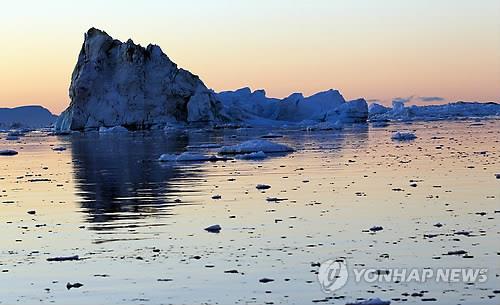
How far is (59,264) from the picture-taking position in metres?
7.59

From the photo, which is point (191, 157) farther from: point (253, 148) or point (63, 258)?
point (63, 258)

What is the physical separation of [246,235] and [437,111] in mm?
86490

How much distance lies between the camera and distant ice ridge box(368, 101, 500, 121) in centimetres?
8425

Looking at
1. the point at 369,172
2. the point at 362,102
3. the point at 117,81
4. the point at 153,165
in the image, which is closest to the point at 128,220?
the point at 369,172

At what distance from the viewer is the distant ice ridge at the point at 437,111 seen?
8425cm

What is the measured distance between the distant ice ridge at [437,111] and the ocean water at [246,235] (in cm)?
6887

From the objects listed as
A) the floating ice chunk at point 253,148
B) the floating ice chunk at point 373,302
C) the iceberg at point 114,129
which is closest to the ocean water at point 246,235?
the floating ice chunk at point 373,302

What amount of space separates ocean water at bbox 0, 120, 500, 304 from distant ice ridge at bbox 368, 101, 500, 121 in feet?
226

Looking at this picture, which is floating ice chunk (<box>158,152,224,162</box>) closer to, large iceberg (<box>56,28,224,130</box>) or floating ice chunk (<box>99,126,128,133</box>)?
floating ice chunk (<box>99,126,128,133</box>)

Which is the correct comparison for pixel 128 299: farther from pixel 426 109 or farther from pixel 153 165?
pixel 426 109

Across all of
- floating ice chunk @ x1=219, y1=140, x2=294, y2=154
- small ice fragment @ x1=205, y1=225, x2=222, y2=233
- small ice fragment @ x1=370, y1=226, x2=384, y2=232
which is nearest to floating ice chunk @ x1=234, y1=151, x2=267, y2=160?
floating ice chunk @ x1=219, y1=140, x2=294, y2=154

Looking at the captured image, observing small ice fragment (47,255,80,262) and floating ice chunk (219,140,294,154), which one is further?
floating ice chunk (219,140,294,154)

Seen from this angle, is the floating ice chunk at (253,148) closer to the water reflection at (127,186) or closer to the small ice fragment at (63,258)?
the water reflection at (127,186)

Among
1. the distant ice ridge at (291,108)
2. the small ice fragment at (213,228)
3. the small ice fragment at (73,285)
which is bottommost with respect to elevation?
the small ice fragment at (73,285)
